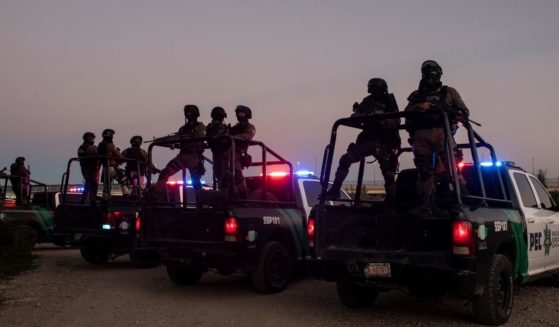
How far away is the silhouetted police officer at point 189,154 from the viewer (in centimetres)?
1012

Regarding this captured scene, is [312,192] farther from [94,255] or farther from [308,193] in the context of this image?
[94,255]

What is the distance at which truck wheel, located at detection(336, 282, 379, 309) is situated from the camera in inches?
280

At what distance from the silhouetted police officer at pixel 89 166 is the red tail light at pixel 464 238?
332 inches

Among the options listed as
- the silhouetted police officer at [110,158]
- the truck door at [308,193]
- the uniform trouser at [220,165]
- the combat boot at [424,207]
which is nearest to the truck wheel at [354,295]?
the combat boot at [424,207]

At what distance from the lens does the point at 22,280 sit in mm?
9938

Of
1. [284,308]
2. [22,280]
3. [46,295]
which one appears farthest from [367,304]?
[22,280]

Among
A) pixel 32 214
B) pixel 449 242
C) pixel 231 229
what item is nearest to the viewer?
pixel 449 242

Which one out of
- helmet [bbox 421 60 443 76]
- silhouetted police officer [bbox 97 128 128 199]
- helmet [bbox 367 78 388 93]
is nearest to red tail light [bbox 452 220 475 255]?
helmet [bbox 421 60 443 76]

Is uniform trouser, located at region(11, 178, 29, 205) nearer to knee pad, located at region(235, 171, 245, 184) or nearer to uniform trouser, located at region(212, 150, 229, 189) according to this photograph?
uniform trouser, located at region(212, 150, 229, 189)

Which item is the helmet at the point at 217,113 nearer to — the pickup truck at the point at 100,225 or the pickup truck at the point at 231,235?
the pickup truck at the point at 231,235

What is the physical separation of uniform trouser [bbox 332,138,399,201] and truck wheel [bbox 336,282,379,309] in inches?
46.5

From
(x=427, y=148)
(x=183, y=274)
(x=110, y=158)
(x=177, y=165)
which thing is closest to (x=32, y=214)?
(x=110, y=158)

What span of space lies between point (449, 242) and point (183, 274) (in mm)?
4591

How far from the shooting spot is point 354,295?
283 inches
